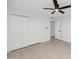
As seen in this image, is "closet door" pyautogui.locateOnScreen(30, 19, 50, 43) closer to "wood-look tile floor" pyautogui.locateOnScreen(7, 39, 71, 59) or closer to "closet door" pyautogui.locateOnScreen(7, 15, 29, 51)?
"closet door" pyautogui.locateOnScreen(7, 15, 29, 51)

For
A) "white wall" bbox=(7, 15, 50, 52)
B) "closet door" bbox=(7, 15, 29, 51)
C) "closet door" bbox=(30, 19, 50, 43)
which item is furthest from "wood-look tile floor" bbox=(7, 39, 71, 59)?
"closet door" bbox=(30, 19, 50, 43)

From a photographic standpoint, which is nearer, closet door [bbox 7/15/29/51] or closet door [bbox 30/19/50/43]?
closet door [bbox 7/15/29/51]

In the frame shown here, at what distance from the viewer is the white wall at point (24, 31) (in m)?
4.45

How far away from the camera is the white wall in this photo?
4449 millimetres

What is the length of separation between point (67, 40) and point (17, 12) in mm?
4674

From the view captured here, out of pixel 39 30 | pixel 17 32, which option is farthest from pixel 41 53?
pixel 39 30

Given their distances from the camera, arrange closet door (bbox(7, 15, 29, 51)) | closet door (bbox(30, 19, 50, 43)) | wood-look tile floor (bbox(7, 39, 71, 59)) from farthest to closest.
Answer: closet door (bbox(30, 19, 50, 43)) < closet door (bbox(7, 15, 29, 51)) < wood-look tile floor (bbox(7, 39, 71, 59))

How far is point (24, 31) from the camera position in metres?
5.27

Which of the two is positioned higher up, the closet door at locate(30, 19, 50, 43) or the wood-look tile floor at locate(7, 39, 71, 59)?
the closet door at locate(30, 19, 50, 43)

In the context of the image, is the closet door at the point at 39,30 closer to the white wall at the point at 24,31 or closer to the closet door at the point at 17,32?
the white wall at the point at 24,31

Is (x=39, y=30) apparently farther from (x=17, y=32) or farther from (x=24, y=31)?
(x=17, y=32)
